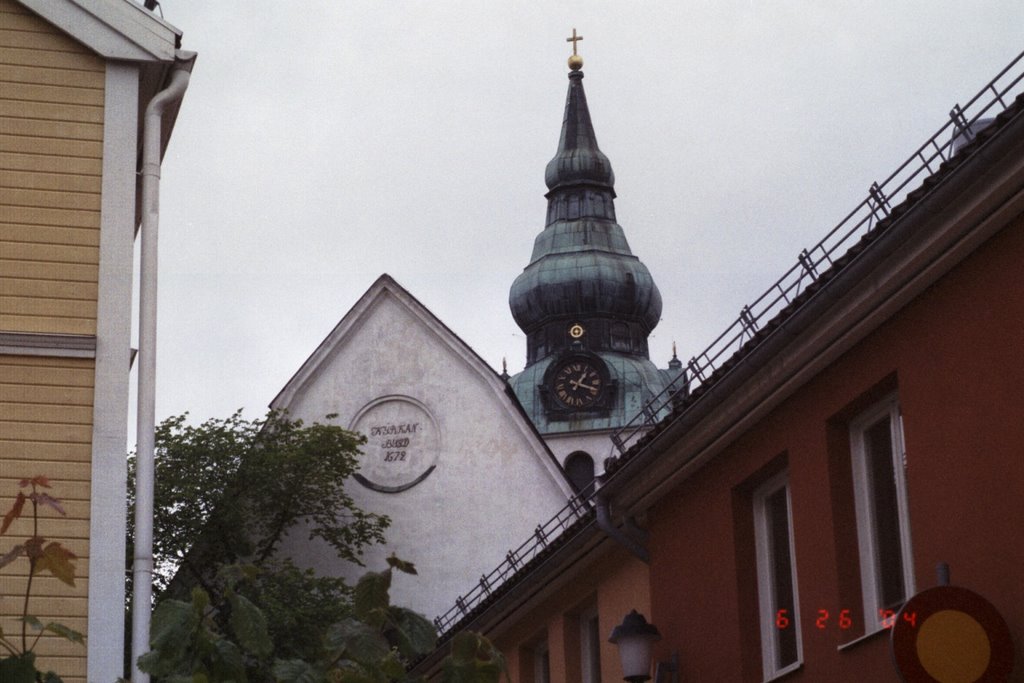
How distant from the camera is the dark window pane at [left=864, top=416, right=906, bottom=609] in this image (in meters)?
11.5

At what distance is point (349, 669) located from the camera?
25.8ft

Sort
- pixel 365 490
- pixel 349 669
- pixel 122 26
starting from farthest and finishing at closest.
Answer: pixel 365 490, pixel 122 26, pixel 349 669

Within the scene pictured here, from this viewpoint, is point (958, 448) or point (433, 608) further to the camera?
point (433, 608)

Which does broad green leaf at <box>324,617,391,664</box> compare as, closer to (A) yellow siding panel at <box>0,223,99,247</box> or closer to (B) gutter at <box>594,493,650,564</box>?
(A) yellow siding panel at <box>0,223,99,247</box>

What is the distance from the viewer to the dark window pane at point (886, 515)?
11.5 metres

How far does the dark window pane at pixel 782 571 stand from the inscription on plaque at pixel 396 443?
26.5 m

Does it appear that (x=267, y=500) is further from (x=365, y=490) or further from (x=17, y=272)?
(x=17, y=272)

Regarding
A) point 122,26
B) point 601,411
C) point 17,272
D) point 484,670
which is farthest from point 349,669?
point 601,411

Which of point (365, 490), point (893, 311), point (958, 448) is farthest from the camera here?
point (365, 490)

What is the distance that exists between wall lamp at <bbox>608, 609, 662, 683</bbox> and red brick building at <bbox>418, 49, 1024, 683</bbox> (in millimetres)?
446

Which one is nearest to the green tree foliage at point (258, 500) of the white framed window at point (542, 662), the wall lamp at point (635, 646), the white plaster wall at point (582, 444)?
the white framed window at point (542, 662)

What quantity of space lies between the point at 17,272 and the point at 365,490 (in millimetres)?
26881

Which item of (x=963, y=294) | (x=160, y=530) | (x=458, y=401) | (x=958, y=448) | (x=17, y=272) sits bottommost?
(x=958, y=448)
